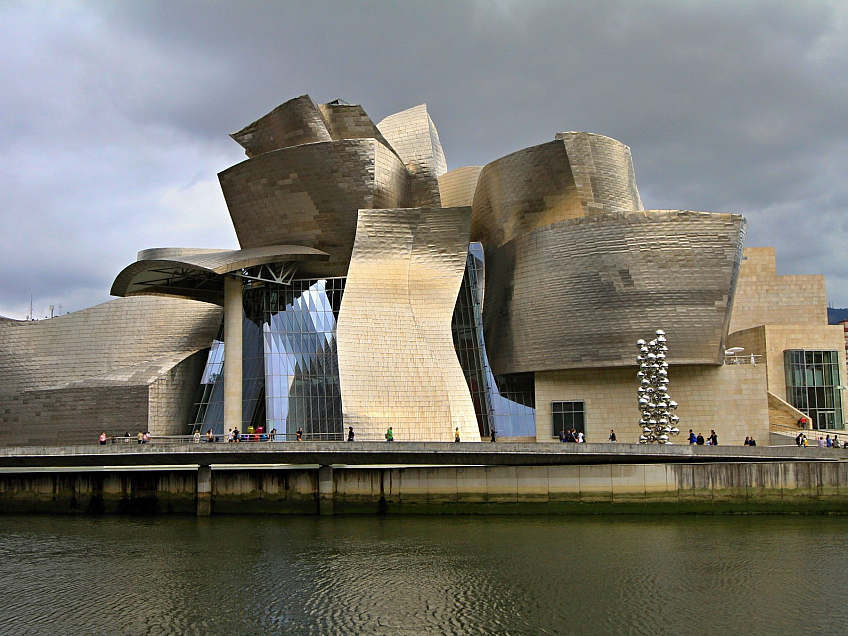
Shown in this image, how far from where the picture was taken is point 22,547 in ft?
70.8

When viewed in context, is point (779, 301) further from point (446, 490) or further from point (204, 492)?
point (204, 492)

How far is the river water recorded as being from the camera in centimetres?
1455

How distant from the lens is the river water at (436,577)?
1455 cm

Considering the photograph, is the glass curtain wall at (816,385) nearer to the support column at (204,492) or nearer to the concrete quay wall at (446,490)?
the concrete quay wall at (446,490)

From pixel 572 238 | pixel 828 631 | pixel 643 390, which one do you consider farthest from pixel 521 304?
pixel 828 631

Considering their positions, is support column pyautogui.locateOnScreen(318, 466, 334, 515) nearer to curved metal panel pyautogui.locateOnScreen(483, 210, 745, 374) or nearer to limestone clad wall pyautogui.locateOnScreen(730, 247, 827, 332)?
curved metal panel pyautogui.locateOnScreen(483, 210, 745, 374)

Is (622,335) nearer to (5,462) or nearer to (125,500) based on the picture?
(125,500)

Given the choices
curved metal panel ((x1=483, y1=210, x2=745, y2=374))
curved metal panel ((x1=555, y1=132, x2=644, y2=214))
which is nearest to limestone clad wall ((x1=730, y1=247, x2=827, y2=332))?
curved metal panel ((x1=555, y1=132, x2=644, y2=214))

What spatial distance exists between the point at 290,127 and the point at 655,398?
64.0 ft

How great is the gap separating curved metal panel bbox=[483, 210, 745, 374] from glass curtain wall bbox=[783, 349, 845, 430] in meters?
7.97

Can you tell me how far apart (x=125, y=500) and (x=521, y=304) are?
60.6ft

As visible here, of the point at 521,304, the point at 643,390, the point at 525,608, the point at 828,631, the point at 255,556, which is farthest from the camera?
the point at 521,304

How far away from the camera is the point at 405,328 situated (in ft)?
110

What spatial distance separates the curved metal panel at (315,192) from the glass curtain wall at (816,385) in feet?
69.2
